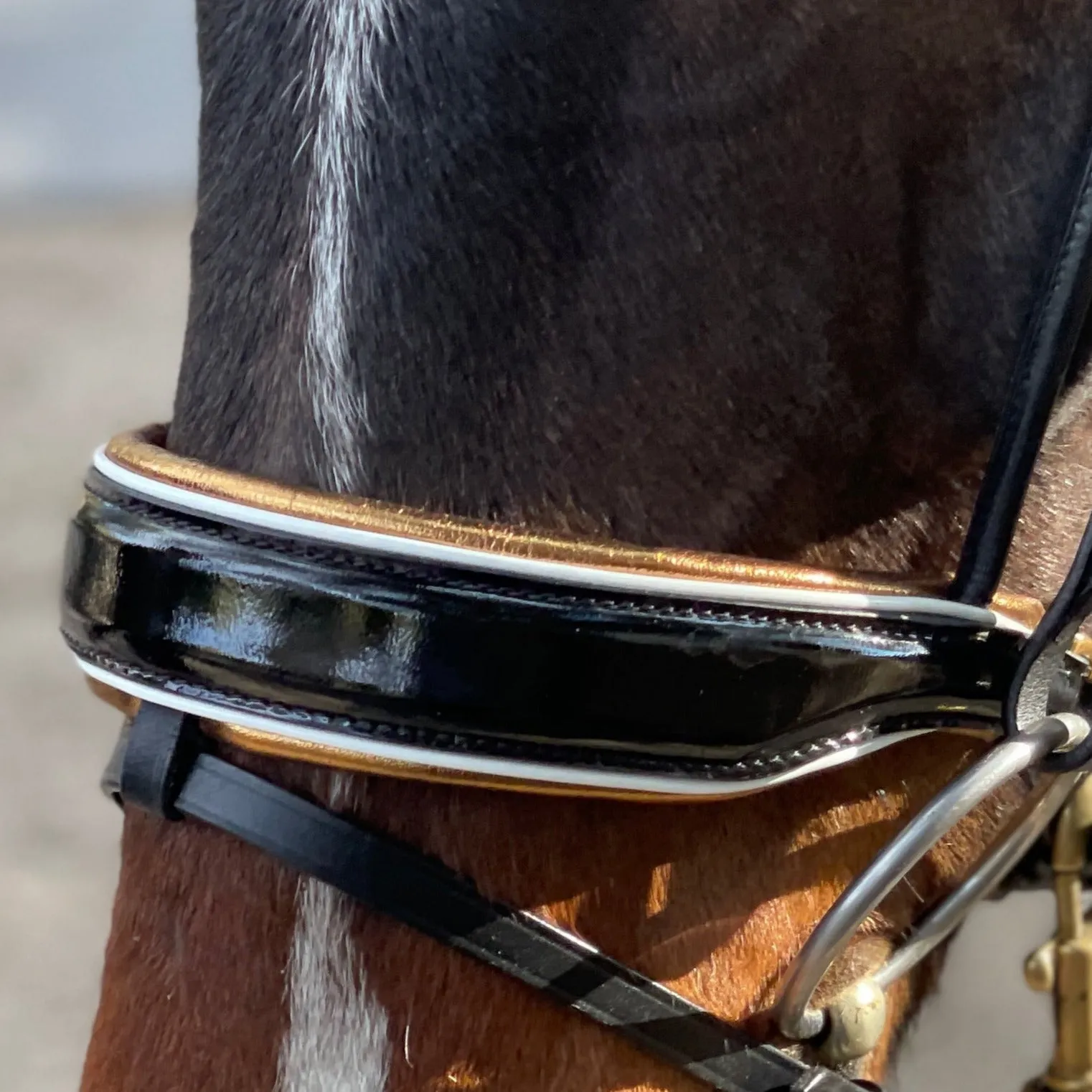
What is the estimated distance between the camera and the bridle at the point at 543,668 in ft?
1.39

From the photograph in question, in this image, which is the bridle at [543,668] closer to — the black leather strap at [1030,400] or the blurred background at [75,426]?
the black leather strap at [1030,400]

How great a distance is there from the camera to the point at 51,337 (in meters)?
2.88

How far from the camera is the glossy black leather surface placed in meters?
0.42

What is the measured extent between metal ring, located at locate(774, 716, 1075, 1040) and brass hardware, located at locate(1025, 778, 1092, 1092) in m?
0.20

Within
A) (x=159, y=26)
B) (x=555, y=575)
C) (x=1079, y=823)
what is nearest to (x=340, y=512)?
(x=555, y=575)

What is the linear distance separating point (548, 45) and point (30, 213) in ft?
11.1

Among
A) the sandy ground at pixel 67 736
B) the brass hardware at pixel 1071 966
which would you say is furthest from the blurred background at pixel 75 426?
the brass hardware at pixel 1071 966

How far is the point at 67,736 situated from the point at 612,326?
1678 millimetres

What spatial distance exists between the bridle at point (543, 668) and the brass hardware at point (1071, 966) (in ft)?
0.61

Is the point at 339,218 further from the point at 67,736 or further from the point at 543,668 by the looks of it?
the point at 67,736

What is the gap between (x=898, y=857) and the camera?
47 cm

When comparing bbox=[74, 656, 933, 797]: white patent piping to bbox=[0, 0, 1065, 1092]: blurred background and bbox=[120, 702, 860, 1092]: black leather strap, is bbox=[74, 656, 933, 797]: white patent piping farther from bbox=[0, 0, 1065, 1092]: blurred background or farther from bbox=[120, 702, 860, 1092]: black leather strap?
bbox=[0, 0, 1065, 1092]: blurred background

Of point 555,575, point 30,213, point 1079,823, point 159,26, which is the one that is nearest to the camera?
point 555,575

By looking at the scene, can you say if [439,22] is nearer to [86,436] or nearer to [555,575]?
[555,575]
